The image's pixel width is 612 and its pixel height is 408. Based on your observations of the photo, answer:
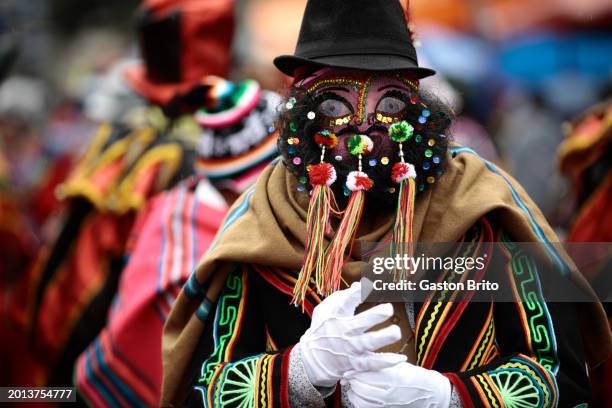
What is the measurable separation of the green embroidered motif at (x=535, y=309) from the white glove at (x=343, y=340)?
1.41ft

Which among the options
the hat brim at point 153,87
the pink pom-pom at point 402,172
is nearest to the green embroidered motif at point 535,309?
the pink pom-pom at point 402,172

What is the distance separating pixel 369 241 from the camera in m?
3.05

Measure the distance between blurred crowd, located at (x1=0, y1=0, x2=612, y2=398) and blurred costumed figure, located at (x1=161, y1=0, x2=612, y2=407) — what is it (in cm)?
162

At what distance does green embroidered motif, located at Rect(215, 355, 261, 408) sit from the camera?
2.96m

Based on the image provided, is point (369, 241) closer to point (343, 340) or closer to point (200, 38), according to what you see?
point (343, 340)

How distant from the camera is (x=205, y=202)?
4.70 metres

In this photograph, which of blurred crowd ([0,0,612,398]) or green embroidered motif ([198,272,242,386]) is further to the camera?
blurred crowd ([0,0,612,398])

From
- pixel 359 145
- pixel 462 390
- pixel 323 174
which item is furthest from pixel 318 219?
pixel 462 390

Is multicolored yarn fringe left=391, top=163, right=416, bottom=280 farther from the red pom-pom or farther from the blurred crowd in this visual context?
the blurred crowd

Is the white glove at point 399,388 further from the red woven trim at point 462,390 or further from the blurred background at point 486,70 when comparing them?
the blurred background at point 486,70

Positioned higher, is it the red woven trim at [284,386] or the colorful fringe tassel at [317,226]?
the colorful fringe tassel at [317,226]

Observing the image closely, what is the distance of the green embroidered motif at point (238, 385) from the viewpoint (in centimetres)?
296

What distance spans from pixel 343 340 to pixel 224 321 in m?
0.51

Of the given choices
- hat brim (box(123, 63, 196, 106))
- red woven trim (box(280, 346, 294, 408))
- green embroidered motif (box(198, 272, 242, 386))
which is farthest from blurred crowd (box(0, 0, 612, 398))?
red woven trim (box(280, 346, 294, 408))
